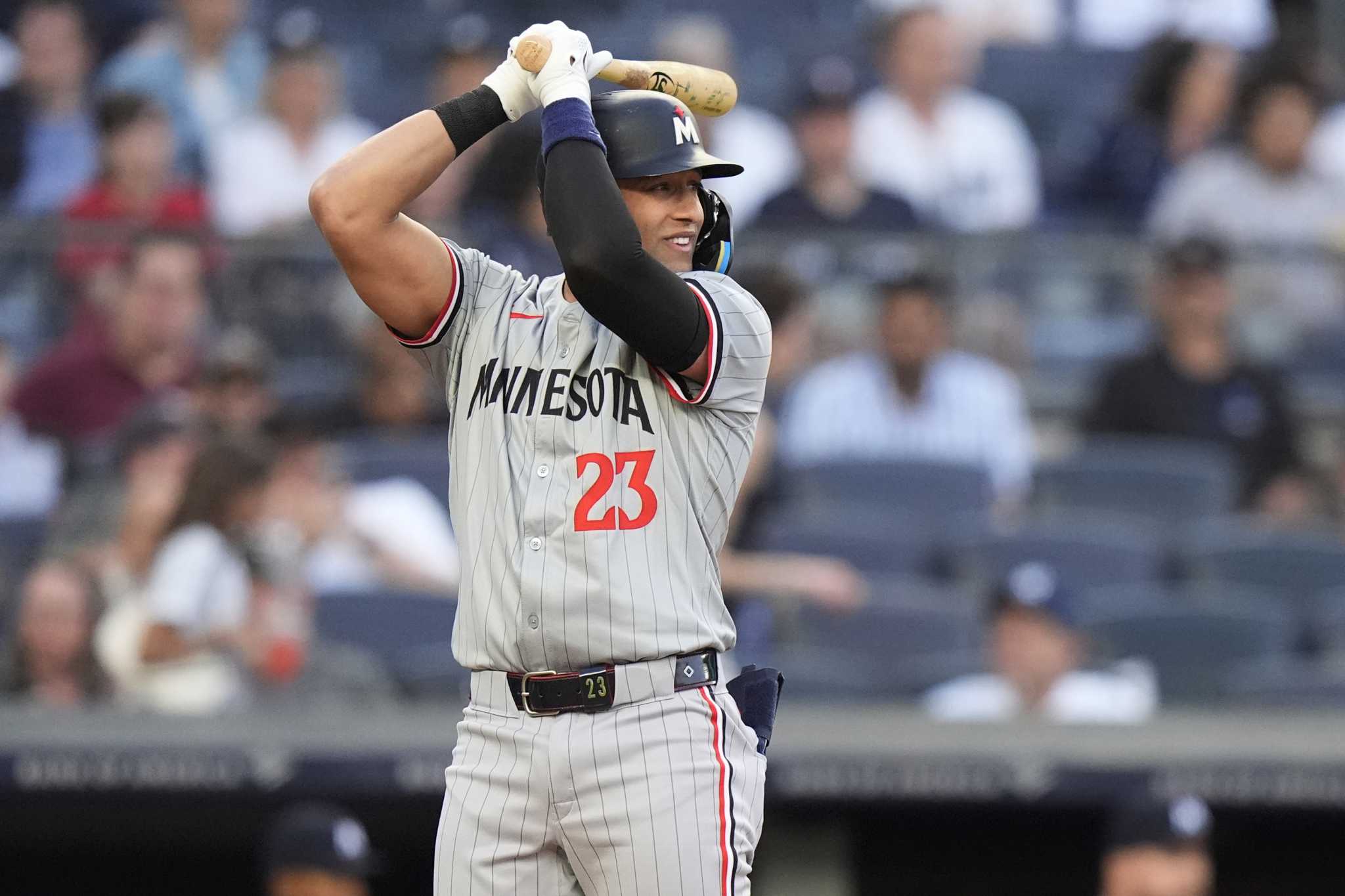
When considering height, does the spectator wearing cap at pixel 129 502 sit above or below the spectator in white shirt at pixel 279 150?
below

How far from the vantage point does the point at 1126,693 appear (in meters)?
5.27

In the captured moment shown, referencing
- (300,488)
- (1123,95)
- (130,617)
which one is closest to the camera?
(130,617)

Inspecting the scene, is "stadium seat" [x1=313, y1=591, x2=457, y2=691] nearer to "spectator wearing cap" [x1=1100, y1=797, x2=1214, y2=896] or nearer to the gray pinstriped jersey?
"spectator wearing cap" [x1=1100, y1=797, x2=1214, y2=896]

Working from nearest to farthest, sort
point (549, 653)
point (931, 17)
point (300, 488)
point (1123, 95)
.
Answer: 1. point (549, 653)
2. point (300, 488)
3. point (931, 17)
4. point (1123, 95)

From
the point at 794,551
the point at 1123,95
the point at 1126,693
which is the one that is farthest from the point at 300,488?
the point at 1123,95

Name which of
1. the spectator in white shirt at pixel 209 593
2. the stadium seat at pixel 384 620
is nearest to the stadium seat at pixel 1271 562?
the stadium seat at pixel 384 620

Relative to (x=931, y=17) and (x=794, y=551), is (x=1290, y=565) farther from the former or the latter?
(x=931, y=17)

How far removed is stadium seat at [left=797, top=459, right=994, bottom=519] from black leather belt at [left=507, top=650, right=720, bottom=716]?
11.5 feet

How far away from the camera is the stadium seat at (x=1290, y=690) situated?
516cm

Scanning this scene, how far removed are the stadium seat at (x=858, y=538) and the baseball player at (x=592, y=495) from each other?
2.95 meters

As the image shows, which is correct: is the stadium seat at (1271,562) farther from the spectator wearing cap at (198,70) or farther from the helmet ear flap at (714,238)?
the spectator wearing cap at (198,70)

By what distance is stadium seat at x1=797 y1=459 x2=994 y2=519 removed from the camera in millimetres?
6129

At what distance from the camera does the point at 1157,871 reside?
165 inches

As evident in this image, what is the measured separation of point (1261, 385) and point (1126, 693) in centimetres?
153
